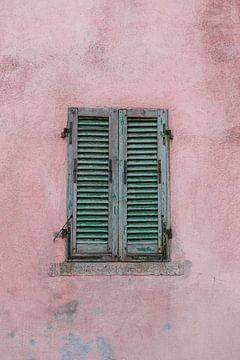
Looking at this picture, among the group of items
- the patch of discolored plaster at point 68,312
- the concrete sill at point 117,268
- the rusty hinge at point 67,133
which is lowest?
the patch of discolored plaster at point 68,312

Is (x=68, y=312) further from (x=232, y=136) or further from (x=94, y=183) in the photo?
(x=232, y=136)

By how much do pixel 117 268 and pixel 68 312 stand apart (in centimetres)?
55

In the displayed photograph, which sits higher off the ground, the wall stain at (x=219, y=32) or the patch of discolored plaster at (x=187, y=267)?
the wall stain at (x=219, y=32)

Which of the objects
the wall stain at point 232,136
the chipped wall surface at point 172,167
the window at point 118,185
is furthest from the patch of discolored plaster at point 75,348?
the wall stain at point 232,136

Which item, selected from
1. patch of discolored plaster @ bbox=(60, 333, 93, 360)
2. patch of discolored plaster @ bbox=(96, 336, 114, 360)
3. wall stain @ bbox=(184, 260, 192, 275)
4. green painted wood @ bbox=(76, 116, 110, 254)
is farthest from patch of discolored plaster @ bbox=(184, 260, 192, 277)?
patch of discolored plaster @ bbox=(60, 333, 93, 360)

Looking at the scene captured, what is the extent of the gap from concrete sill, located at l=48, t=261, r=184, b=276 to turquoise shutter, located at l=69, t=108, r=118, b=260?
84 millimetres

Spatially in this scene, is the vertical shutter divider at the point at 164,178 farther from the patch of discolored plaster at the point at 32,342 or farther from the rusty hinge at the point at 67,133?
the patch of discolored plaster at the point at 32,342

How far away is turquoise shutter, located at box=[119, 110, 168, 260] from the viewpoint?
5328 millimetres

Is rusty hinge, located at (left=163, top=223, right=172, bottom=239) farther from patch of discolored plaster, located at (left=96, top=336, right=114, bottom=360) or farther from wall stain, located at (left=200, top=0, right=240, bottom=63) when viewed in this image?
wall stain, located at (left=200, top=0, right=240, bottom=63)

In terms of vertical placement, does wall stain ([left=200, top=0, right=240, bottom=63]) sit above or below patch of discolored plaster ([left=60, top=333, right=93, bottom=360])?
above

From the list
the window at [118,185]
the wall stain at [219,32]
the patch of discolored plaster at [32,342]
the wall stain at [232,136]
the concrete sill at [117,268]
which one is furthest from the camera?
the wall stain at [219,32]

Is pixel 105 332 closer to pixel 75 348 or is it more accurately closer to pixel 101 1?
pixel 75 348

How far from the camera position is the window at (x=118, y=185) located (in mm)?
5297

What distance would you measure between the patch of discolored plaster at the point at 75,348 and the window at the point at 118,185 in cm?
69
